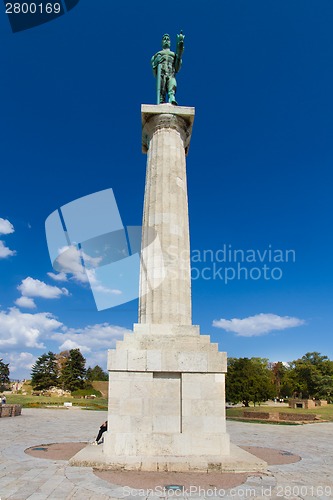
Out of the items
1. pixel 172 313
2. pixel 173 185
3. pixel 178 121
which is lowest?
pixel 172 313

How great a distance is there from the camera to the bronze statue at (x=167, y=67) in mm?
17734

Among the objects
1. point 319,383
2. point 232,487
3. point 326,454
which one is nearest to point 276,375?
point 319,383

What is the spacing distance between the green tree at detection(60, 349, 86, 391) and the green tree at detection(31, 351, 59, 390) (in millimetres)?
2073

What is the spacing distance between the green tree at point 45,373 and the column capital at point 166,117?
75.8m

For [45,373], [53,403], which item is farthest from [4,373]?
[53,403]

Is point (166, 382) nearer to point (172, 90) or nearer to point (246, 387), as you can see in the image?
point (172, 90)

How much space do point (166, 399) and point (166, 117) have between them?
1116 centimetres

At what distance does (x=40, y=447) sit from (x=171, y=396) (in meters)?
6.79

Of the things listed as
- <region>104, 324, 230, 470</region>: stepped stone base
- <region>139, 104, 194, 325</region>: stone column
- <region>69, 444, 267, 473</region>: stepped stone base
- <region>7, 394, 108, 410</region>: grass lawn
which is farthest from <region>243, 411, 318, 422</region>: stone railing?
<region>69, 444, 267, 473</region>: stepped stone base

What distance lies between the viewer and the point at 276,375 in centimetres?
10319

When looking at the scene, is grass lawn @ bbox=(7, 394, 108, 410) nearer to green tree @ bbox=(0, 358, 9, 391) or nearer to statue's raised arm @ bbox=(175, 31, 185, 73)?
statue's raised arm @ bbox=(175, 31, 185, 73)

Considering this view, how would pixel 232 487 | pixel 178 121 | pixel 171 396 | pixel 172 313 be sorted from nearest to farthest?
pixel 232 487 < pixel 171 396 < pixel 172 313 < pixel 178 121

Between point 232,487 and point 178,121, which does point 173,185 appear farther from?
point 232,487

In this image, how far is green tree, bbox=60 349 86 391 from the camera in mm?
80062
